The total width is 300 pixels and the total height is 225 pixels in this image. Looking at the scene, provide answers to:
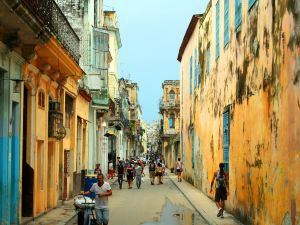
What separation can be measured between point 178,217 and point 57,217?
3.50 meters

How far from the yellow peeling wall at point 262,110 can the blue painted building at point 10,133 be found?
17.7ft

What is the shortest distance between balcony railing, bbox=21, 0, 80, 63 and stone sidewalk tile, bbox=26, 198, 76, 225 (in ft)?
15.6

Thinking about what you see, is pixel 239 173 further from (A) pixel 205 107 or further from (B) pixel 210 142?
(A) pixel 205 107

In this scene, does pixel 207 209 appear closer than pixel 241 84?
No

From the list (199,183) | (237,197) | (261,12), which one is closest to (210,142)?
(199,183)

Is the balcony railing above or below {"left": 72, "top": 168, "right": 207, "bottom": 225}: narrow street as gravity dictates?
above

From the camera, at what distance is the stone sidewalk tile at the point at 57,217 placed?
1515cm

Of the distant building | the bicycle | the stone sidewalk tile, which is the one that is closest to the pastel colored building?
the stone sidewalk tile

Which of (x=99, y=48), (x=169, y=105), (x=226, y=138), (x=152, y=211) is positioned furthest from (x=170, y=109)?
(x=152, y=211)

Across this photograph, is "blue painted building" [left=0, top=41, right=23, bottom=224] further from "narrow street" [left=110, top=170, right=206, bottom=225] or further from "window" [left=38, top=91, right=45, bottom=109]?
"narrow street" [left=110, top=170, right=206, bottom=225]

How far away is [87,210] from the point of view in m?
12.4

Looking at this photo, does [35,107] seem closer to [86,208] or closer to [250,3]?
[86,208]

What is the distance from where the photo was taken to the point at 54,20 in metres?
16.2

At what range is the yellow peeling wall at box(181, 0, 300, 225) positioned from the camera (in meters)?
10.5
